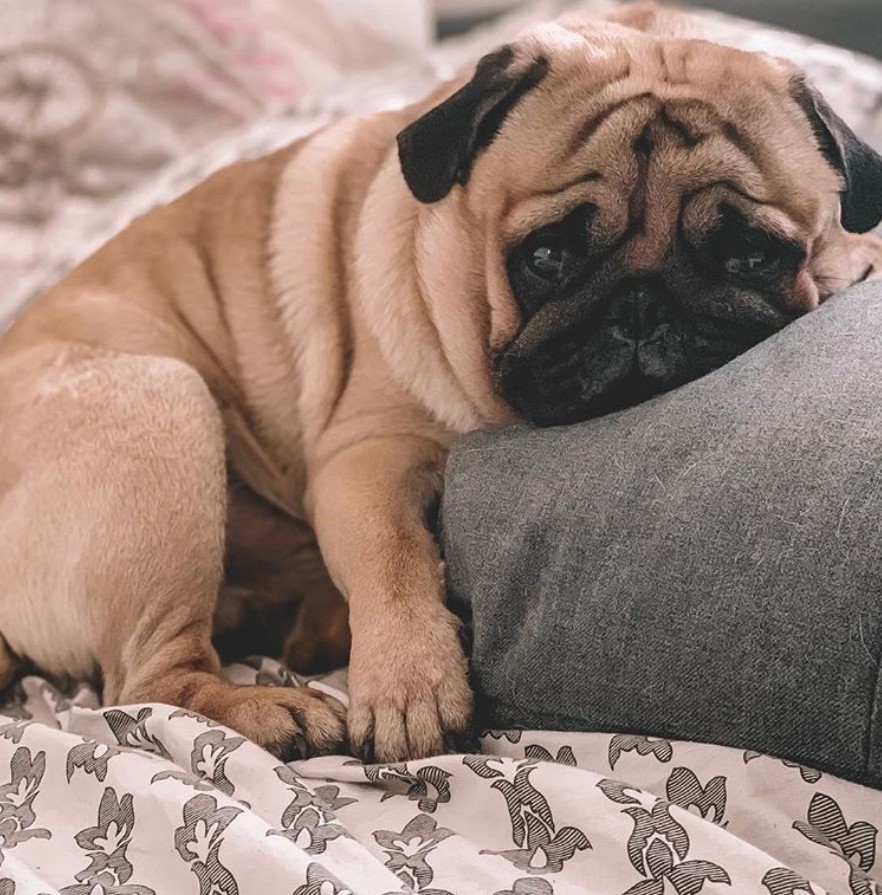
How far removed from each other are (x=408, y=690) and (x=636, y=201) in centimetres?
59

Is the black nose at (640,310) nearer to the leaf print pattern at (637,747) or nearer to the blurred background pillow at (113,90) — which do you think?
the leaf print pattern at (637,747)

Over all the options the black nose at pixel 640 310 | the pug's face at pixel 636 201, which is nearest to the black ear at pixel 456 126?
the pug's face at pixel 636 201

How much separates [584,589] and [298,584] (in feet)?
2.23

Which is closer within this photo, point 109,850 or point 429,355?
point 109,850

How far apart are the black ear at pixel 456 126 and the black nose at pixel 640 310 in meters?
0.24

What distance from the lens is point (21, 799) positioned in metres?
1.16

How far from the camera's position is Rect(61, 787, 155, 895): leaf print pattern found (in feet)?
3.23

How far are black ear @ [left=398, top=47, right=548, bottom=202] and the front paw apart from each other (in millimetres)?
504

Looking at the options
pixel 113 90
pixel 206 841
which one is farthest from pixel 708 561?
pixel 113 90

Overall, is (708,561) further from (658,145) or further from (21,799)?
(21,799)

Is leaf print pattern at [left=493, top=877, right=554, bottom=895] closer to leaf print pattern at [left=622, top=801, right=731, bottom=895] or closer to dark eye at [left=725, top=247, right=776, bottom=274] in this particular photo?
leaf print pattern at [left=622, top=801, right=731, bottom=895]

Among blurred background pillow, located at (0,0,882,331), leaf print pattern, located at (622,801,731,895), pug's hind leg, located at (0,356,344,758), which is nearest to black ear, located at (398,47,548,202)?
pug's hind leg, located at (0,356,344,758)

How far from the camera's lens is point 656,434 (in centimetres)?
117

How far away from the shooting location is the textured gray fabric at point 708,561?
3.20 ft
